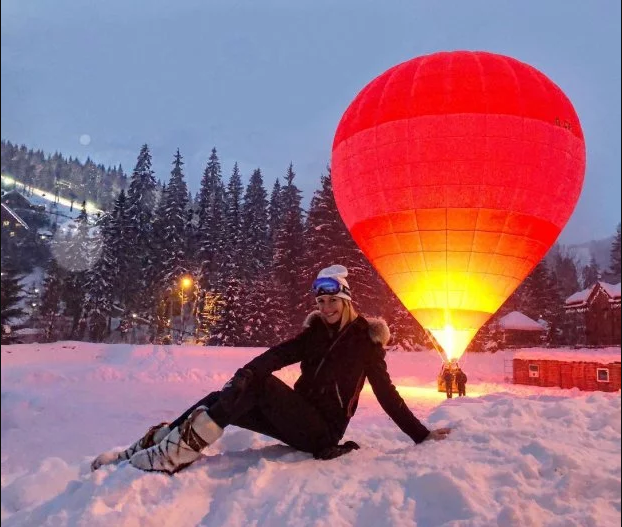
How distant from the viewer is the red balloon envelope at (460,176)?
10961mm

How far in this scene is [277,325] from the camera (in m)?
17.2

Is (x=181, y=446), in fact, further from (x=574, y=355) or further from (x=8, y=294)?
(x=574, y=355)

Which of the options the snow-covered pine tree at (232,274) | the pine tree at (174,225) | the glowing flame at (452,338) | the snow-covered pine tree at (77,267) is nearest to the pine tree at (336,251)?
the snow-covered pine tree at (232,274)

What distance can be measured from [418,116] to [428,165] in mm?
1111

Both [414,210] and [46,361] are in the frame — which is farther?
[414,210]

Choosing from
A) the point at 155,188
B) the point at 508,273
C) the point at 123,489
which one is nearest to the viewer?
the point at 123,489

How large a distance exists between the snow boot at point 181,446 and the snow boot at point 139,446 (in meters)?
0.18

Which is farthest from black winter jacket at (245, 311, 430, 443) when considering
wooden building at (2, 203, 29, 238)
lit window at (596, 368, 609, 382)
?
lit window at (596, 368, 609, 382)

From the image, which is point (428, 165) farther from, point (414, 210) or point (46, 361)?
point (46, 361)

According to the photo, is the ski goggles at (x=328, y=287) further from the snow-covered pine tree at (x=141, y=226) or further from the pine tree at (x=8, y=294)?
the snow-covered pine tree at (x=141, y=226)

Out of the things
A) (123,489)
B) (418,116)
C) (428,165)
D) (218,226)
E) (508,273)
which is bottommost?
(123,489)

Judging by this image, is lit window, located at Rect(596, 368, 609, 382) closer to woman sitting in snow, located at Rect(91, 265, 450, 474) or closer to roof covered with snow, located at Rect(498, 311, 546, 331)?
roof covered with snow, located at Rect(498, 311, 546, 331)

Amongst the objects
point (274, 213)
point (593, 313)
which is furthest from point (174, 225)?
point (593, 313)

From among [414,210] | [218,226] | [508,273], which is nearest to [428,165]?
[414,210]
